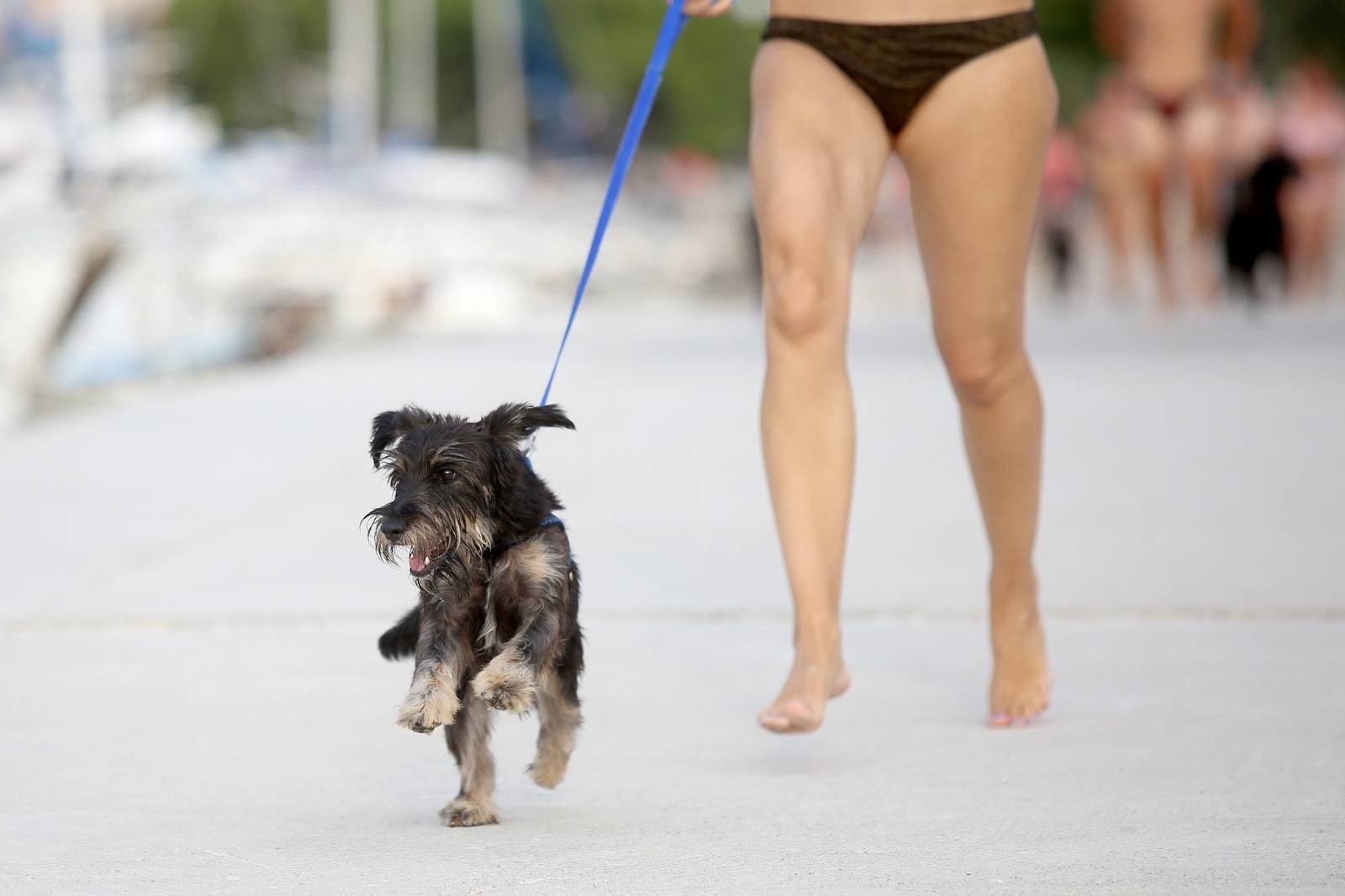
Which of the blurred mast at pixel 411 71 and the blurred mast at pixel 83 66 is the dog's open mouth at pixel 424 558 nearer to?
the blurred mast at pixel 83 66

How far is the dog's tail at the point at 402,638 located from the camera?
13.6 ft

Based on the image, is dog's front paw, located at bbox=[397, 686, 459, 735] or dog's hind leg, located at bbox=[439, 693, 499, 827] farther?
dog's hind leg, located at bbox=[439, 693, 499, 827]

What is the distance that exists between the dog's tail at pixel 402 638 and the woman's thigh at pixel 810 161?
100 centimetres

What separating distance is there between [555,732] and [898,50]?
1598 millimetres

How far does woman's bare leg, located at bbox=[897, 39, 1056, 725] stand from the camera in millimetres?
4652

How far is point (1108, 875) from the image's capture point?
11.6ft

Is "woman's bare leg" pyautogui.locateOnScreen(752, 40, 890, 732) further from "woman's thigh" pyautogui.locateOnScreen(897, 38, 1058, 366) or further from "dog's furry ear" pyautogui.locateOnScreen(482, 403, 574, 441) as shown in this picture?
"dog's furry ear" pyautogui.locateOnScreen(482, 403, 574, 441)

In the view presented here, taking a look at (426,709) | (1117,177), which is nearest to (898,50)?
(426,709)

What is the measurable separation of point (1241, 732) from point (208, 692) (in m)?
2.43

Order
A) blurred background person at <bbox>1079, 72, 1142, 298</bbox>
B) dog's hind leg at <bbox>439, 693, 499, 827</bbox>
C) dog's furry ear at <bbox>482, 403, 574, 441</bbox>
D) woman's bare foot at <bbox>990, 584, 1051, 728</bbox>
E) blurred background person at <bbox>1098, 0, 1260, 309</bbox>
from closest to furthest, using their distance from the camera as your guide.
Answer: dog's furry ear at <bbox>482, 403, 574, 441</bbox> < dog's hind leg at <bbox>439, 693, 499, 827</bbox> < woman's bare foot at <bbox>990, 584, 1051, 728</bbox> < blurred background person at <bbox>1098, 0, 1260, 309</bbox> < blurred background person at <bbox>1079, 72, 1142, 298</bbox>

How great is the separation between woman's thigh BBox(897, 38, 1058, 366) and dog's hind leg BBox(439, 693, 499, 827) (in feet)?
4.69

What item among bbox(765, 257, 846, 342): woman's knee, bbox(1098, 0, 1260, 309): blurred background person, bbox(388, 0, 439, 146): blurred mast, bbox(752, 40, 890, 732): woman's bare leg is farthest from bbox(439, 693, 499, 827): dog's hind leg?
bbox(388, 0, 439, 146): blurred mast

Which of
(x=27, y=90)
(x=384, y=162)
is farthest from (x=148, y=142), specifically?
(x=384, y=162)

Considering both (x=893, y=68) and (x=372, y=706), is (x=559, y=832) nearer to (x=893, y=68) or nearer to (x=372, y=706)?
(x=372, y=706)
